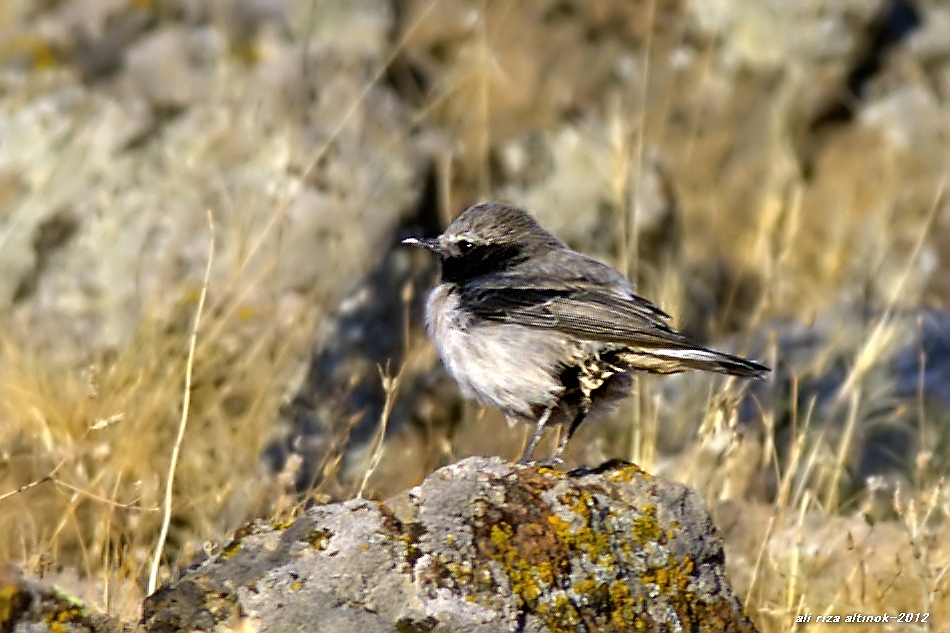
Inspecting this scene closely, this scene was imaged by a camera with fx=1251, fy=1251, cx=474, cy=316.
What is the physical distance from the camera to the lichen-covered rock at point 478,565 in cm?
378

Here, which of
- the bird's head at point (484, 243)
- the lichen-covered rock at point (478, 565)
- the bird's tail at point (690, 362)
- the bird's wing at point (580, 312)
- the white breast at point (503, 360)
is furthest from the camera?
the bird's head at point (484, 243)

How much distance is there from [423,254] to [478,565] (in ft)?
16.1

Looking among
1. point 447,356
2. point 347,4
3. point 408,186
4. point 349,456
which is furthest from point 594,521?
point 347,4

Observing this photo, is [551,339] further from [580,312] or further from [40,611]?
[40,611]

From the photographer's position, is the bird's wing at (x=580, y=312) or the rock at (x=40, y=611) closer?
the rock at (x=40, y=611)

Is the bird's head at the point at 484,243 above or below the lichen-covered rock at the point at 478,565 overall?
above

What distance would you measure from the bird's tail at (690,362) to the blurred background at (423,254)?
44 cm

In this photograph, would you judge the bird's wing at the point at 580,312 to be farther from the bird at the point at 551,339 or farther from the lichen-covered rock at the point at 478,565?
the lichen-covered rock at the point at 478,565

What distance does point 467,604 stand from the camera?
12.7 ft

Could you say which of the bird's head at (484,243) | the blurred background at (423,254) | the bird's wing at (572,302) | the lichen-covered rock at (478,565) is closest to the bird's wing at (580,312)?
the bird's wing at (572,302)

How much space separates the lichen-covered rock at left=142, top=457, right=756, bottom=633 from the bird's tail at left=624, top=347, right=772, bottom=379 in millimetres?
597

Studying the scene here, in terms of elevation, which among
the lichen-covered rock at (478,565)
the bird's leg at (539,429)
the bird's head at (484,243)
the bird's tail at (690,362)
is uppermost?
the bird's head at (484,243)

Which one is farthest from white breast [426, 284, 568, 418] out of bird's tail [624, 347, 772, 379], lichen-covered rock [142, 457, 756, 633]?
lichen-covered rock [142, 457, 756, 633]

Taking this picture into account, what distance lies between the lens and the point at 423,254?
872 cm
